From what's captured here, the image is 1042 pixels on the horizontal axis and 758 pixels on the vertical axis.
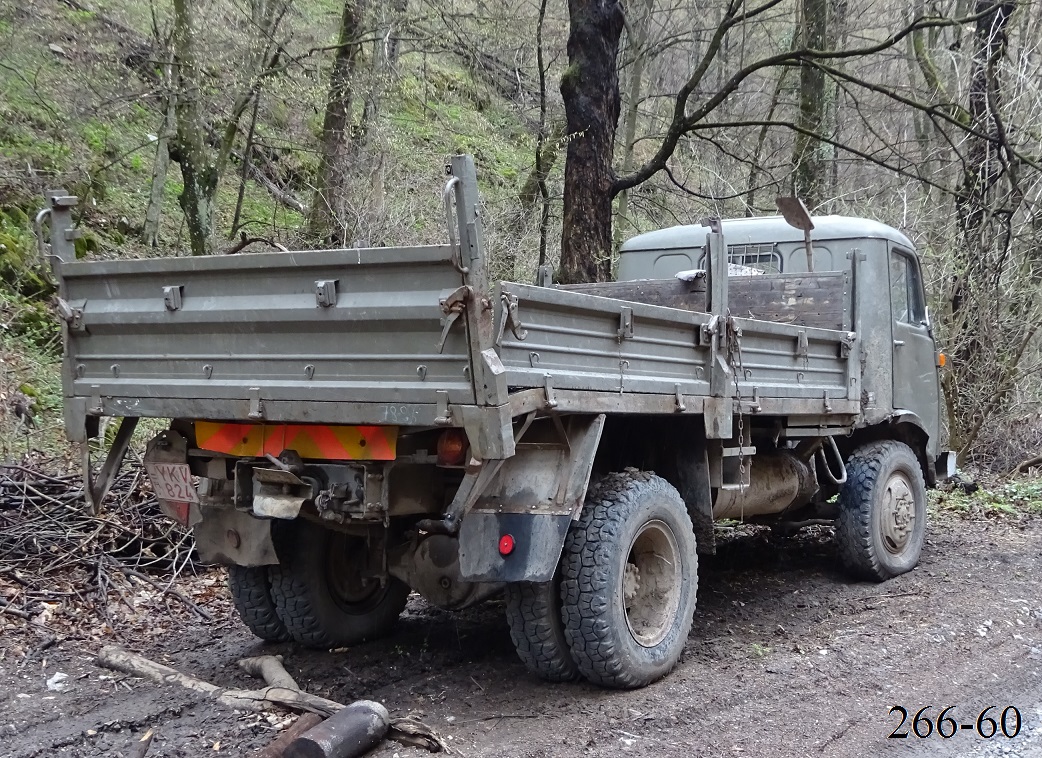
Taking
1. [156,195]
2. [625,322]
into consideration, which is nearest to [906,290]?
[625,322]

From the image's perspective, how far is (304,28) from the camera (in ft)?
41.9

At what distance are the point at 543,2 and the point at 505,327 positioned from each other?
9858 mm

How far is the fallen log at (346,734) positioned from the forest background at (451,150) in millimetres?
5393

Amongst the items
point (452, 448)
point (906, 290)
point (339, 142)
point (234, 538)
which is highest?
point (339, 142)

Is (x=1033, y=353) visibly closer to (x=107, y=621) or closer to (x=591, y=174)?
(x=591, y=174)

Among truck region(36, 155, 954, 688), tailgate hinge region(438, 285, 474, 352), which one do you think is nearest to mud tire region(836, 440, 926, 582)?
truck region(36, 155, 954, 688)

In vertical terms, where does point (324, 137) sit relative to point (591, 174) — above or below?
above

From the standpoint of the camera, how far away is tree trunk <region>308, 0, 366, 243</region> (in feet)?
38.4

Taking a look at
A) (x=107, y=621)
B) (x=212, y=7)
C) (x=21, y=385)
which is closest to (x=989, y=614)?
(x=107, y=621)

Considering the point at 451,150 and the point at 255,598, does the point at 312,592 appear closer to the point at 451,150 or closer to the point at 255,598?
the point at 255,598

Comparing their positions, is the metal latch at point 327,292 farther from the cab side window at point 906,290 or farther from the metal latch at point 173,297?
the cab side window at point 906,290

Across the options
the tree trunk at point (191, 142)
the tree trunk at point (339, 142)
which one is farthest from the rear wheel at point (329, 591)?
the tree trunk at point (339, 142)

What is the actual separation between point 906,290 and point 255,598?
5.17 meters

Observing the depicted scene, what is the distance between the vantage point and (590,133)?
9484 mm
